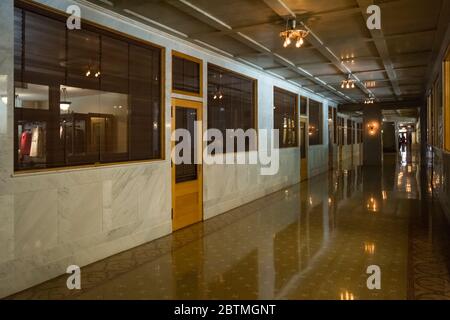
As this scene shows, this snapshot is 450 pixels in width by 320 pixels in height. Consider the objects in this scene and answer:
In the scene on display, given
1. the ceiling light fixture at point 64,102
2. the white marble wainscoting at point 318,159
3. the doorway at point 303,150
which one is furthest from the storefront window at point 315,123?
the ceiling light fixture at point 64,102

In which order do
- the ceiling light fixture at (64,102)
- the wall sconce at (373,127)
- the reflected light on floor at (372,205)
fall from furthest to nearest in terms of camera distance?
the wall sconce at (373,127) → the reflected light on floor at (372,205) → the ceiling light fixture at (64,102)

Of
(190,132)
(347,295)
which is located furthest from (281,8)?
(347,295)

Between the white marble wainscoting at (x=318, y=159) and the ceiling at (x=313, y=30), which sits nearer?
the ceiling at (x=313, y=30)

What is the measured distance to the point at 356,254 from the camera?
464 centimetres

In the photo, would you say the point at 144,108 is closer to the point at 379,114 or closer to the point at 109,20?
the point at 109,20

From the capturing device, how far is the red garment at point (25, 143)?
374 centimetres

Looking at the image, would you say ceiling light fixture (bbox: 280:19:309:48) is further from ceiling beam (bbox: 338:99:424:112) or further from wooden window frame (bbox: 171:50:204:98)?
ceiling beam (bbox: 338:99:424:112)

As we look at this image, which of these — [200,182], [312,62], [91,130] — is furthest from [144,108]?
[312,62]

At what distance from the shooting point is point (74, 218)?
421 centimetres

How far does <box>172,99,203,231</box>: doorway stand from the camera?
600 centimetres

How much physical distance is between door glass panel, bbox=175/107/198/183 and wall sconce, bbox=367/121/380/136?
12.8m

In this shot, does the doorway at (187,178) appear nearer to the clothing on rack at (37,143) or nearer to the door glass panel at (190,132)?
the door glass panel at (190,132)
